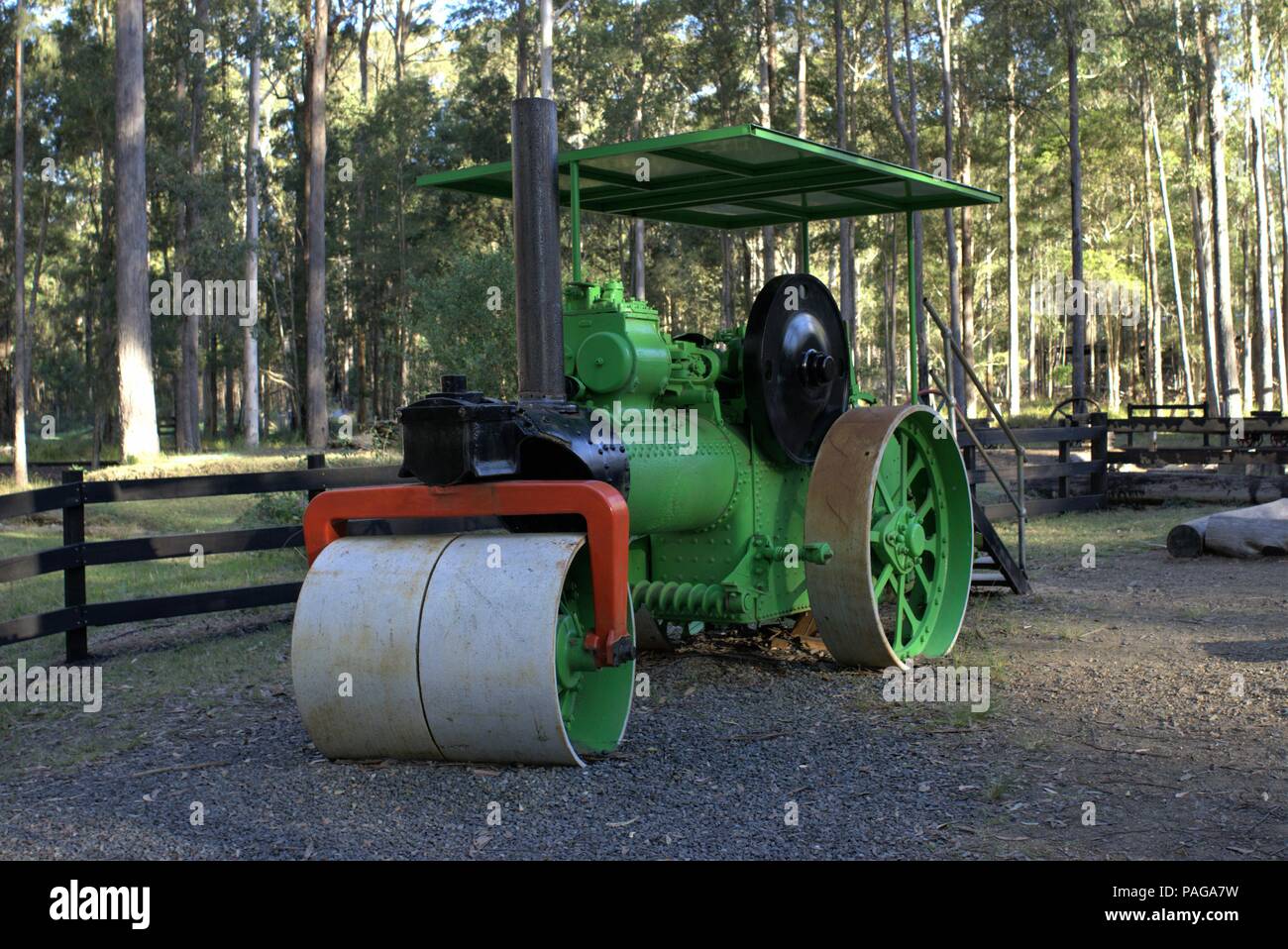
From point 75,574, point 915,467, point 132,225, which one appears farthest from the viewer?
point 132,225

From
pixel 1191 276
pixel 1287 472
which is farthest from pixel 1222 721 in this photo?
pixel 1191 276

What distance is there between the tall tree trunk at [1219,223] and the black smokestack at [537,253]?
86.5 ft

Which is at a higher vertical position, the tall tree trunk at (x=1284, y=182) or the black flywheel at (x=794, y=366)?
the tall tree trunk at (x=1284, y=182)

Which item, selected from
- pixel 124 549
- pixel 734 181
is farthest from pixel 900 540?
pixel 124 549

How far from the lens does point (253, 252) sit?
32.4m

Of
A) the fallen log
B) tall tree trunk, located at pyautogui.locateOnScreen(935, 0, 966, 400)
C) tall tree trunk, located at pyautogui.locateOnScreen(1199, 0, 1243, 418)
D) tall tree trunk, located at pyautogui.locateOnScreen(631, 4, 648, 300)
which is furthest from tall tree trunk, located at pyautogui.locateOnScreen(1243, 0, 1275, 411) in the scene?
the fallen log

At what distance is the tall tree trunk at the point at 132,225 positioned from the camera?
75.7 feet

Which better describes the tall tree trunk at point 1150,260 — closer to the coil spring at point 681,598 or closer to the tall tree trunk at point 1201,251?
the tall tree trunk at point 1201,251

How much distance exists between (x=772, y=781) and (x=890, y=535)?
8.07 feet

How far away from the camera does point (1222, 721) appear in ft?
18.9

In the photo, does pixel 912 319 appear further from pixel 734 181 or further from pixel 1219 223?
pixel 1219 223

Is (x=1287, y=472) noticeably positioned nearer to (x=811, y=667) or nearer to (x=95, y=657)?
(x=811, y=667)

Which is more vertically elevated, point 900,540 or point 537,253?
point 537,253

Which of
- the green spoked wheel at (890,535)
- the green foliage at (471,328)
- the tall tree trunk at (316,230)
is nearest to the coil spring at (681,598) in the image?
the green spoked wheel at (890,535)
